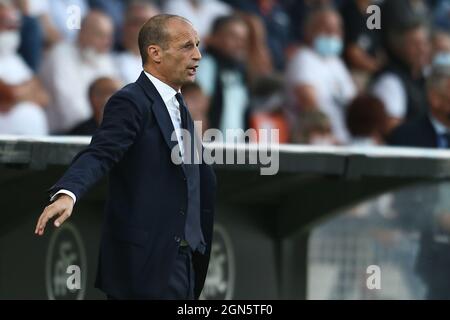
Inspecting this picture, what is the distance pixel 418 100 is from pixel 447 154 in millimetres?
1836

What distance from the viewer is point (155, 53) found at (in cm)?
525

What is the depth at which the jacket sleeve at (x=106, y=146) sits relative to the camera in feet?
15.8

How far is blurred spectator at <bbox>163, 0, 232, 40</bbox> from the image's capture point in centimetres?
959

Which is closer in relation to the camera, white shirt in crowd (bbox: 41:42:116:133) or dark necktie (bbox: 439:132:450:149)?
white shirt in crowd (bbox: 41:42:116:133)

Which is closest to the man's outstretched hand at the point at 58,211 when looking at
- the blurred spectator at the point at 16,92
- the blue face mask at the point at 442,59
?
the blurred spectator at the point at 16,92

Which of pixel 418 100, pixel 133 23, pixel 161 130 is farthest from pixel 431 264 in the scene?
pixel 161 130

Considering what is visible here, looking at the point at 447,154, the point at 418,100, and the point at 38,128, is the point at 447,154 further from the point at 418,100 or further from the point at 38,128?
the point at 38,128

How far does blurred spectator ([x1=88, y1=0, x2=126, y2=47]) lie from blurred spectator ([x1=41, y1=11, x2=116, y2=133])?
0.17m

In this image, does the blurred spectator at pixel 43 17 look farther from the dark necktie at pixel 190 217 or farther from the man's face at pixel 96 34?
the dark necktie at pixel 190 217

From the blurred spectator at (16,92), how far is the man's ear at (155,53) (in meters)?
2.65

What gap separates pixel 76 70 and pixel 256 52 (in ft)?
7.09

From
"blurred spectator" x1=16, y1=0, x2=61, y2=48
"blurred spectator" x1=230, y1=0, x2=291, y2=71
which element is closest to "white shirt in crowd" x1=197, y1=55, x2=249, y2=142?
"blurred spectator" x1=230, y1=0, x2=291, y2=71

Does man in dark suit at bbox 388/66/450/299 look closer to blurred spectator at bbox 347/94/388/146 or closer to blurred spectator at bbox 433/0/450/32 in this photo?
blurred spectator at bbox 347/94/388/146

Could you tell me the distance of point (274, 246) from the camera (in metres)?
9.74
